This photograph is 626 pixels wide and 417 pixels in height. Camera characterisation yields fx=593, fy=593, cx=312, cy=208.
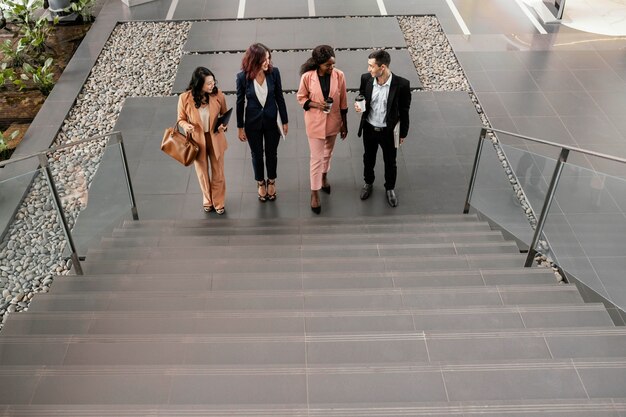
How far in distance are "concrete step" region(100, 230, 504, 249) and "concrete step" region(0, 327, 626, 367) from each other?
5.29ft

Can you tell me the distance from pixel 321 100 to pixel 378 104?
468 millimetres

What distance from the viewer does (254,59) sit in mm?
4398

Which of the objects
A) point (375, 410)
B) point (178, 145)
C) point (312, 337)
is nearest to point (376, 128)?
point (178, 145)

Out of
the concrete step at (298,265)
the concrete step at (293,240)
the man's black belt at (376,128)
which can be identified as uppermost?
the man's black belt at (376,128)

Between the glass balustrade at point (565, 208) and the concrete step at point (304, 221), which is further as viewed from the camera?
the concrete step at point (304, 221)

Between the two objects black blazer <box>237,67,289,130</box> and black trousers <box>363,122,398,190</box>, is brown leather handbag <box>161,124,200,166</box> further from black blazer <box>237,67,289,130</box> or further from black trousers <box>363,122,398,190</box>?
black trousers <box>363,122,398,190</box>

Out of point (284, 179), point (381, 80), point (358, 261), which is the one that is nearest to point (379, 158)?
point (284, 179)

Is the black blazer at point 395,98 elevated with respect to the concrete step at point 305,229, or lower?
elevated

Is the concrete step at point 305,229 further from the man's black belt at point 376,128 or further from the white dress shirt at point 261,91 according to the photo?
the white dress shirt at point 261,91

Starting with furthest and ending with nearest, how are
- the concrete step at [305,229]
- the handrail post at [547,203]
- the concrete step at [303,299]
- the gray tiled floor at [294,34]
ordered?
the gray tiled floor at [294,34] < the concrete step at [305,229] < the handrail post at [547,203] < the concrete step at [303,299]

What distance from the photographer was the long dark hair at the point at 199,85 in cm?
435

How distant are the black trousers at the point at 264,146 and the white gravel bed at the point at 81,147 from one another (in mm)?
1255

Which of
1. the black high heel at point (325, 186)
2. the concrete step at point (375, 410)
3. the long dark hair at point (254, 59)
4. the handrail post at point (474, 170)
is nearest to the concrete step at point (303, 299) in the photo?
the concrete step at point (375, 410)

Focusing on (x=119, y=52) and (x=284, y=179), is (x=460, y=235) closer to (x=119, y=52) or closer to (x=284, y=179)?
(x=284, y=179)
